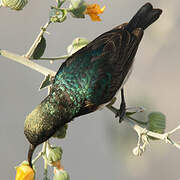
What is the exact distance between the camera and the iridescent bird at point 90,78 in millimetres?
2742

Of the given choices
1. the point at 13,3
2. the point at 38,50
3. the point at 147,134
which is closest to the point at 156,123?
the point at 147,134

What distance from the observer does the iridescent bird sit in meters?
2.74

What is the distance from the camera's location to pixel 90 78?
2904 millimetres

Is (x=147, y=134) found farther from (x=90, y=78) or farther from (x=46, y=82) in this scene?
(x=90, y=78)

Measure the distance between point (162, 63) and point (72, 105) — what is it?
280cm

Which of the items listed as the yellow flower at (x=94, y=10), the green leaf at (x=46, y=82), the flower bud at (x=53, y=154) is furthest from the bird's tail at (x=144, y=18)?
the flower bud at (x=53, y=154)

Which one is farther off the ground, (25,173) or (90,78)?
(90,78)

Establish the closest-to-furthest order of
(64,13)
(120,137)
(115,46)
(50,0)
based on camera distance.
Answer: (64,13) → (115,46) → (120,137) → (50,0)

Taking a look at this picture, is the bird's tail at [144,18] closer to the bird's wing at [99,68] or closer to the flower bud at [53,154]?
the bird's wing at [99,68]

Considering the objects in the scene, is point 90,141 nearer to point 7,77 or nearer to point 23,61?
point 7,77

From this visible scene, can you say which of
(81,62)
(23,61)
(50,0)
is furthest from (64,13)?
(50,0)

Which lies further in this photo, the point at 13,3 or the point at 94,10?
the point at 94,10

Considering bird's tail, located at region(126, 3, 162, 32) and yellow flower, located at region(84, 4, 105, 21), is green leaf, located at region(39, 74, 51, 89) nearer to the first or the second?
yellow flower, located at region(84, 4, 105, 21)

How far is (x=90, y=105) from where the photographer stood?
2.95 meters
